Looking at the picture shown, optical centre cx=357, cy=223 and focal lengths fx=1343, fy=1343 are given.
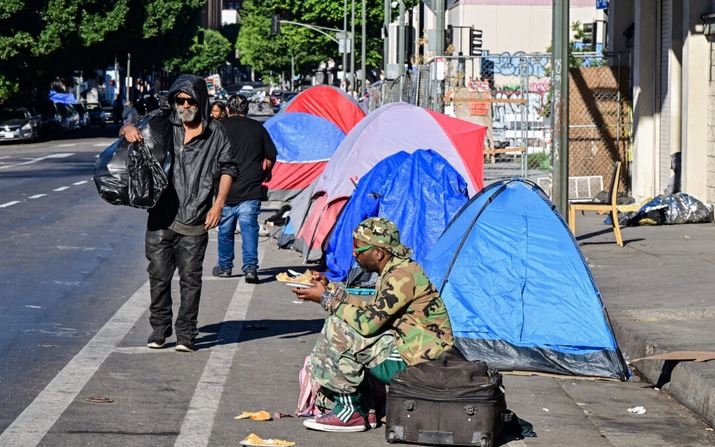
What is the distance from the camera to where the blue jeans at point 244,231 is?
46.2 ft

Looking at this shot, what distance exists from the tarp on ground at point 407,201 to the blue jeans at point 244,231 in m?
0.98

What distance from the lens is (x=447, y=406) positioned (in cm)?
699

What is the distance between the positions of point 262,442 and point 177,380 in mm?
1881

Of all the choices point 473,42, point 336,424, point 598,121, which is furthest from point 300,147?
point 473,42

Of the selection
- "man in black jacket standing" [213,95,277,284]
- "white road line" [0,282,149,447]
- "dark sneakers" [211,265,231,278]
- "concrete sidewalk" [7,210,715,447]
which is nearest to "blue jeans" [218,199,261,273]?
"man in black jacket standing" [213,95,277,284]

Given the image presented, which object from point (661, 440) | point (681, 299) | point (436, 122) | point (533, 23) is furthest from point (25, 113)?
point (661, 440)

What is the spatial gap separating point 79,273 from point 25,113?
44.2 m

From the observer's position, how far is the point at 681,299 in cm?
1221

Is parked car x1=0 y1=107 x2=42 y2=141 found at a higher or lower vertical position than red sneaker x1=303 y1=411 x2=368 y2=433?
higher

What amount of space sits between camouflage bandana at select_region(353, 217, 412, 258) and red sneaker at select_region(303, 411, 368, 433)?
0.94m

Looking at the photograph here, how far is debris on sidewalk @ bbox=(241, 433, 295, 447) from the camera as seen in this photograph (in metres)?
7.00

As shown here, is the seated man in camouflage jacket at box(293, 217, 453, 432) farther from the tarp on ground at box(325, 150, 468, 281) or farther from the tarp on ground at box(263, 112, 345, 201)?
the tarp on ground at box(263, 112, 345, 201)

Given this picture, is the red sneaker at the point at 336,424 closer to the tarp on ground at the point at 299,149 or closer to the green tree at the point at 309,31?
the tarp on ground at the point at 299,149

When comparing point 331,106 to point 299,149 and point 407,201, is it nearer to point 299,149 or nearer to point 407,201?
point 299,149
